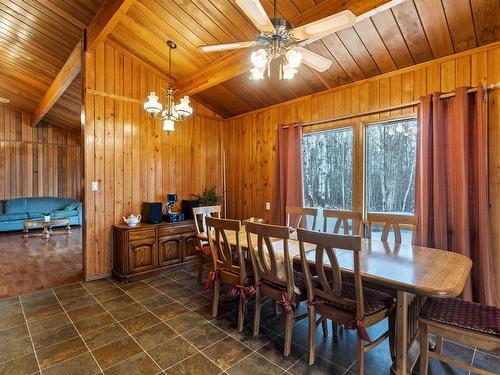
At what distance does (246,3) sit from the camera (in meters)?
1.62

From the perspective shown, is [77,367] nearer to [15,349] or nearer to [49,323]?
[15,349]

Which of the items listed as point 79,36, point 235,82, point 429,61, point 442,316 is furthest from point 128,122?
point 442,316

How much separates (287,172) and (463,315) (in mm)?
2789

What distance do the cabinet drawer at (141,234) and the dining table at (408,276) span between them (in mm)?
2451

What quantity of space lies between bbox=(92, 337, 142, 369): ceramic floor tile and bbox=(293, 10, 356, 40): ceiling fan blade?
9.00 ft

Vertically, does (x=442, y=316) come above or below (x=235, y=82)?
below

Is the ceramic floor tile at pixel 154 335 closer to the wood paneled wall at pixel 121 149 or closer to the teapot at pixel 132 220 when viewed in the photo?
the teapot at pixel 132 220

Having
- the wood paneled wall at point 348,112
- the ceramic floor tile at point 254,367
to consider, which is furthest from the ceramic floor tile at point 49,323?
the wood paneled wall at point 348,112

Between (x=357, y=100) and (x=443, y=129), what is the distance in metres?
1.09

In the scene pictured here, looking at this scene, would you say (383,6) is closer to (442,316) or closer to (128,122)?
(442,316)

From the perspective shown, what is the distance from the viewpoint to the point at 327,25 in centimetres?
181

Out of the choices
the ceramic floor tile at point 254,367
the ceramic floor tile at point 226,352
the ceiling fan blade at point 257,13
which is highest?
the ceiling fan blade at point 257,13

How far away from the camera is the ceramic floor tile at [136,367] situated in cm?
198

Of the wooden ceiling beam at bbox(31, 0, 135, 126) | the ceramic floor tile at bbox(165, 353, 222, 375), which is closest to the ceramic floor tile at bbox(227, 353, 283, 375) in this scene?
the ceramic floor tile at bbox(165, 353, 222, 375)
